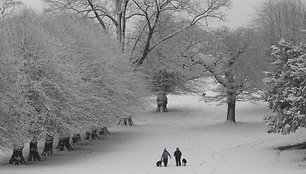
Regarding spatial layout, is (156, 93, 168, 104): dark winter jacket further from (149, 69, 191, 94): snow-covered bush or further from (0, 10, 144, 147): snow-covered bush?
(0, 10, 144, 147): snow-covered bush

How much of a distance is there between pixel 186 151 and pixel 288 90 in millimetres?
9709

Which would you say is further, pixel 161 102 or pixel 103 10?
pixel 161 102

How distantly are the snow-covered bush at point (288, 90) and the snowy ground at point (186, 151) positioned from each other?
2.25 meters

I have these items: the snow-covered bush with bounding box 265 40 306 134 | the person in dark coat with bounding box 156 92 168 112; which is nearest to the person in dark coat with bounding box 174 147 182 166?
the snow-covered bush with bounding box 265 40 306 134

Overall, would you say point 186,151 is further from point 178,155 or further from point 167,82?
point 167,82

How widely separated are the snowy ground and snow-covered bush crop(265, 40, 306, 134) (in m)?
2.25

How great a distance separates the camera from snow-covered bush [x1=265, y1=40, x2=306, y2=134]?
81.4 feet

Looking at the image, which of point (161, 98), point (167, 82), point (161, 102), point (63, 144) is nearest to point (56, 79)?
point (63, 144)

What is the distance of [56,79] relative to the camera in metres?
27.7

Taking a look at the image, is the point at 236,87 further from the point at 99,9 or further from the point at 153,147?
the point at 99,9

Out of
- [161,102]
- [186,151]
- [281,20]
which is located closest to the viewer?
[186,151]

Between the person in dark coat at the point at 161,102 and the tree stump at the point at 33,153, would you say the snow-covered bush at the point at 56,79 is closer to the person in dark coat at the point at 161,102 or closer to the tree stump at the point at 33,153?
the tree stump at the point at 33,153

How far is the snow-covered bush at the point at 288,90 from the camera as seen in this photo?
24.8 metres

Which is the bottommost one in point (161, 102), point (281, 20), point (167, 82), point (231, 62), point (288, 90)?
point (161, 102)
